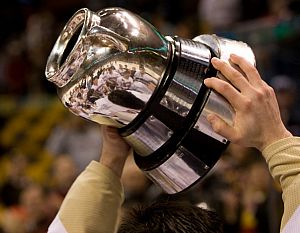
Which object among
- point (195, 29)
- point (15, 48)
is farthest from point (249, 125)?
point (15, 48)

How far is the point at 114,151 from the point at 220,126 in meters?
0.36

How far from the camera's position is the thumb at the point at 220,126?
1.33 metres

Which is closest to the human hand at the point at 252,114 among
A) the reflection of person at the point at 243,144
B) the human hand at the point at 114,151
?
the reflection of person at the point at 243,144

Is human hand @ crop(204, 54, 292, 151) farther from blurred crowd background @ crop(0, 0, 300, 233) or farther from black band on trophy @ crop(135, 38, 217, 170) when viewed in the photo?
blurred crowd background @ crop(0, 0, 300, 233)

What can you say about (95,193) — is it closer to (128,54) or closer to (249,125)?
(128,54)

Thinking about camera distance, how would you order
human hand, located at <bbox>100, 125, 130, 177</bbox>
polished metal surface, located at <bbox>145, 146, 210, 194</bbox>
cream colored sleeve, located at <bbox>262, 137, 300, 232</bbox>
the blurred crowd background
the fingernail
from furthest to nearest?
the blurred crowd background < human hand, located at <bbox>100, 125, 130, 177</bbox> < polished metal surface, located at <bbox>145, 146, 210, 194</bbox> < the fingernail < cream colored sleeve, located at <bbox>262, 137, 300, 232</bbox>

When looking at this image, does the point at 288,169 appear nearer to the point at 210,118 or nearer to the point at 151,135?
the point at 210,118

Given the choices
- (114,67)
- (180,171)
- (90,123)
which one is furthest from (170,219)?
(90,123)

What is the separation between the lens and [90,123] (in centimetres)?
552

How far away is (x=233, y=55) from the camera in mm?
1446

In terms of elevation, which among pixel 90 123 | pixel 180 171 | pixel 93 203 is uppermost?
pixel 180 171

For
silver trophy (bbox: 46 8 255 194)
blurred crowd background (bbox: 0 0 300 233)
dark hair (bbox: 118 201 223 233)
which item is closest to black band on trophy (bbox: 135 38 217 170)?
silver trophy (bbox: 46 8 255 194)

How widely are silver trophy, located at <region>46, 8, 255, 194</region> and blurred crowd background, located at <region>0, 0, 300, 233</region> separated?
9.2 inches

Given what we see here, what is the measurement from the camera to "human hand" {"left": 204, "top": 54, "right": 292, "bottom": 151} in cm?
131
